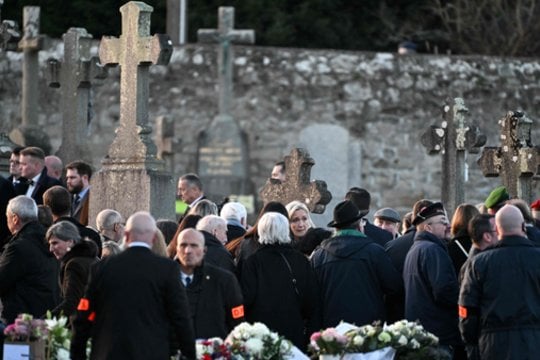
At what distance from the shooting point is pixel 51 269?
14.2 m

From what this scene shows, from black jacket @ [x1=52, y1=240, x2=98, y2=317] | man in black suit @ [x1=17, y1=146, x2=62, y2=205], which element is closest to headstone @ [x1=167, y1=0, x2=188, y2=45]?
man in black suit @ [x1=17, y1=146, x2=62, y2=205]

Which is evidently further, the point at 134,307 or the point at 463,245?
the point at 463,245

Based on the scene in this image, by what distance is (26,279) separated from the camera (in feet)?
46.2

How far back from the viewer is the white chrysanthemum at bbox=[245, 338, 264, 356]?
500 inches

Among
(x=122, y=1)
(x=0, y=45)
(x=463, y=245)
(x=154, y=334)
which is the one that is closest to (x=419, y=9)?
(x=122, y=1)

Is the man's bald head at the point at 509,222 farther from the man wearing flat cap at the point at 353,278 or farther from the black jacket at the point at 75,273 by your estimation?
the black jacket at the point at 75,273

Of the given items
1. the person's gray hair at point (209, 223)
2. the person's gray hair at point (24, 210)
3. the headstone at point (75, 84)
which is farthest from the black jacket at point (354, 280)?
the headstone at point (75, 84)

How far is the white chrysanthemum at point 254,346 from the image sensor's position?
12.7 meters

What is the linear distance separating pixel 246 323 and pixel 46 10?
67.7 feet

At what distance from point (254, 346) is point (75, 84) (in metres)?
8.19

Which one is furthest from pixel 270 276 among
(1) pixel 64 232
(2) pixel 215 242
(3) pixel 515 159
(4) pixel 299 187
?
(3) pixel 515 159

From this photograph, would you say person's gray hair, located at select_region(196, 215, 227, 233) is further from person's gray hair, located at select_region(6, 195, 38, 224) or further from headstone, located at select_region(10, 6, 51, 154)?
headstone, located at select_region(10, 6, 51, 154)

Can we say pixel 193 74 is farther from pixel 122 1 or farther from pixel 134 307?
pixel 134 307

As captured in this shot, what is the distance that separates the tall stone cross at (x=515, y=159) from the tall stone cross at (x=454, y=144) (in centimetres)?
24
